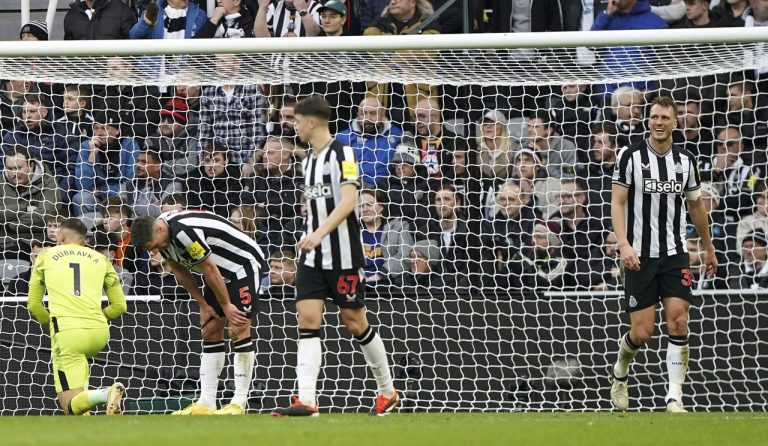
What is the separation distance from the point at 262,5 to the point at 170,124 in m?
1.68

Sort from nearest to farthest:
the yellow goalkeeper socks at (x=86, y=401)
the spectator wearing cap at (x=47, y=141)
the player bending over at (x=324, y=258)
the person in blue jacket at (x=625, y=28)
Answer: the player bending over at (x=324, y=258), the yellow goalkeeper socks at (x=86, y=401), the person in blue jacket at (x=625, y=28), the spectator wearing cap at (x=47, y=141)

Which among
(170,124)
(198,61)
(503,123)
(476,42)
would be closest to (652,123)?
(476,42)

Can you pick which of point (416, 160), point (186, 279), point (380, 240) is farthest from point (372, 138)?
point (186, 279)

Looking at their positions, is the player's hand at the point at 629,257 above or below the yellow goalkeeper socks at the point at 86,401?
above

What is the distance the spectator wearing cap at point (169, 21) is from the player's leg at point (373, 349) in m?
5.73

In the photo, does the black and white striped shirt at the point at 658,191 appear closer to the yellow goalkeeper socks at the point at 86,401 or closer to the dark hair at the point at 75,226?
the yellow goalkeeper socks at the point at 86,401

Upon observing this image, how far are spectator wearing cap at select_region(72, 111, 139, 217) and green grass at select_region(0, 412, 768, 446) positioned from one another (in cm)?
407

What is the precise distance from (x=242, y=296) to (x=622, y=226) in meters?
3.13

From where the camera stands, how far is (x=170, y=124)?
12461 millimetres

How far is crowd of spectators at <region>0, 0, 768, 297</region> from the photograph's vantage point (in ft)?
38.1

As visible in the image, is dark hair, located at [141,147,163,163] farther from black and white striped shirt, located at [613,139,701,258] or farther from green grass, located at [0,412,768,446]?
black and white striped shirt, located at [613,139,701,258]

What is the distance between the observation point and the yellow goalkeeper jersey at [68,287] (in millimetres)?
10266

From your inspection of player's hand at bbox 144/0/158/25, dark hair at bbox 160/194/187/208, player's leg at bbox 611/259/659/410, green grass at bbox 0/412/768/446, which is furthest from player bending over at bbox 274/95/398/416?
player's hand at bbox 144/0/158/25

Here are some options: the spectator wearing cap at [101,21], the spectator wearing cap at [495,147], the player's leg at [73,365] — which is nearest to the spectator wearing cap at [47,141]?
the spectator wearing cap at [101,21]
